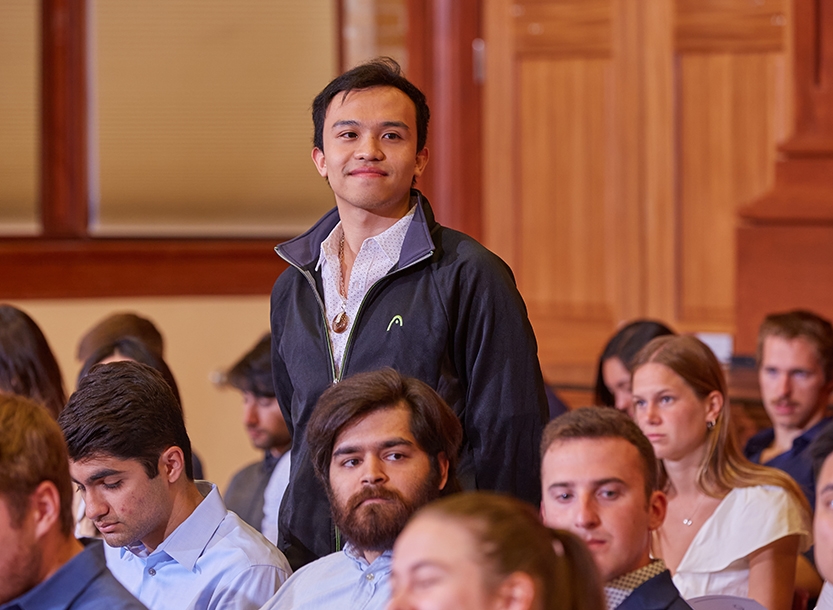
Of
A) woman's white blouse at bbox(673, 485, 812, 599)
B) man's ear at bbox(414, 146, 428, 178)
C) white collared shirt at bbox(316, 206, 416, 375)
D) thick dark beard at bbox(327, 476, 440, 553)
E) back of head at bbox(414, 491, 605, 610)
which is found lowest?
woman's white blouse at bbox(673, 485, 812, 599)

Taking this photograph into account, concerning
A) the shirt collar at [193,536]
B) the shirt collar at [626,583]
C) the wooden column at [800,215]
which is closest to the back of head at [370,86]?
the shirt collar at [193,536]

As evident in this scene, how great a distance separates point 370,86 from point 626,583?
0.92 metres

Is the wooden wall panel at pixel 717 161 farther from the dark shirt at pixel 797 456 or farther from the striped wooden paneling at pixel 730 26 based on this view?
the dark shirt at pixel 797 456

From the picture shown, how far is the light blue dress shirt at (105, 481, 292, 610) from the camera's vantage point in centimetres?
192

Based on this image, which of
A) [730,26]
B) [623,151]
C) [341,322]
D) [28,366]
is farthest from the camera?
[623,151]

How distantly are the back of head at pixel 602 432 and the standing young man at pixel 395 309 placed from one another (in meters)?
0.10

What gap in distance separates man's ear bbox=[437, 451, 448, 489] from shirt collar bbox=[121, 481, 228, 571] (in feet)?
1.24

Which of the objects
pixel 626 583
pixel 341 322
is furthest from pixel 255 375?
pixel 626 583

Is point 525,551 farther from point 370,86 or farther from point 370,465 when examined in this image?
point 370,86

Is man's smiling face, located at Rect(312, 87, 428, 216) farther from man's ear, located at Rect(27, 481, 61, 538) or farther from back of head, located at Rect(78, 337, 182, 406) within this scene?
back of head, located at Rect(78, 337, 182, 406)

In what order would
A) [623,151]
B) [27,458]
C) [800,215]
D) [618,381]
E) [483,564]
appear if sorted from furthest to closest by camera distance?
[623,151] → [800,215] → [618,381] → [27,458] → [483,564]

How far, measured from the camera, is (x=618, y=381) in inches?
125

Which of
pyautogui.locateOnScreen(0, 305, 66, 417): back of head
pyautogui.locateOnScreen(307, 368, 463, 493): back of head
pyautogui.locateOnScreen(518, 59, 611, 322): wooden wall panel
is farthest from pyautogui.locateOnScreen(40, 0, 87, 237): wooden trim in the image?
pyautogui.locateOnScreen(307, 368, 463, 493): back of head

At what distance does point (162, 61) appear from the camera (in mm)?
4816
